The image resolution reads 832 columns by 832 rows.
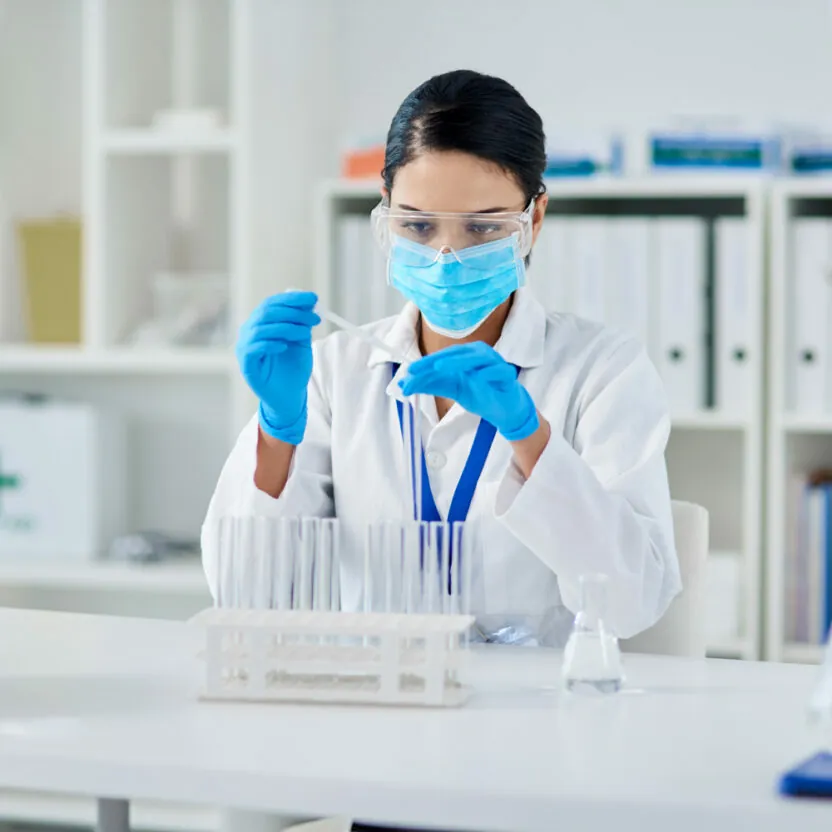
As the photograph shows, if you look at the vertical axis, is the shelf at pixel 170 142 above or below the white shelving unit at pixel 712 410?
above

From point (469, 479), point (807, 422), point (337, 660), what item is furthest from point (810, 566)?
point (337, 660)

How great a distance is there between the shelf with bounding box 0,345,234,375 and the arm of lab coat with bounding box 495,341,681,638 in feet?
4.17

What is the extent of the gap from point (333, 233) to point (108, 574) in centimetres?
81

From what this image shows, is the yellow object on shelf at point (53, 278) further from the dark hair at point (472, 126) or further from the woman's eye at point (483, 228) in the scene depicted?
the woman's eye at point (483, 228)

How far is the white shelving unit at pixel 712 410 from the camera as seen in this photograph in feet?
8.29

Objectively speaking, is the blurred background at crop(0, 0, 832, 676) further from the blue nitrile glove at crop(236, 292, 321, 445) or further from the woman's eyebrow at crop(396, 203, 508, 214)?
the blue nitrile glove at crop(236, 292, 321, 445)

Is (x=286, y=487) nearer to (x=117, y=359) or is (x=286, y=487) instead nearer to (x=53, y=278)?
(x=117, y=359)

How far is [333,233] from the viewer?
271cm

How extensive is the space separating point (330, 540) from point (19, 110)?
2140 millimetres

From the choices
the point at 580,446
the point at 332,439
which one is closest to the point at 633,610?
the point at 580,446

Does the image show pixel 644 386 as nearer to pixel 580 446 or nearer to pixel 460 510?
pixel 580 446

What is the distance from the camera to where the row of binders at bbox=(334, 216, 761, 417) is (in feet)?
8.32

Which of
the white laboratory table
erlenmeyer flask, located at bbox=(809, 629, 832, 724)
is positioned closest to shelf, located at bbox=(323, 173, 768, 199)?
the white laboratory table

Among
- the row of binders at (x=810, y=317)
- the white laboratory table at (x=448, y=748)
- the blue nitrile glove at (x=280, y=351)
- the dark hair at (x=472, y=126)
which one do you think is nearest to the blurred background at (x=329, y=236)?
the row of binders at (x=810, y=317)
